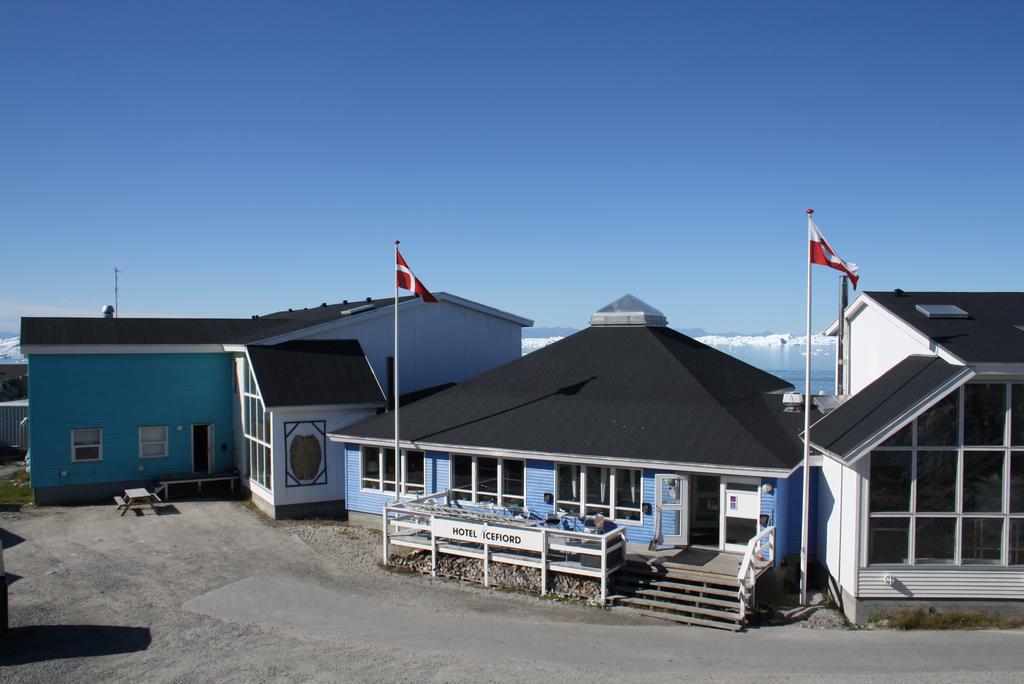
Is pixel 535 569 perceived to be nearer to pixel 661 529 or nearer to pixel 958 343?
pixel 661 529

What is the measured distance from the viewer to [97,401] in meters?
25.6

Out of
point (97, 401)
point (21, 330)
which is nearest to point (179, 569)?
point (97, 401)

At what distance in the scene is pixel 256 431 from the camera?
2450cm

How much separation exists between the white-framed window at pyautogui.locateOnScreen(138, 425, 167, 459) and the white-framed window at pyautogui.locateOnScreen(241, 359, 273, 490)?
3007mm

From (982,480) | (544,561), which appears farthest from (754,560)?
(982,480)

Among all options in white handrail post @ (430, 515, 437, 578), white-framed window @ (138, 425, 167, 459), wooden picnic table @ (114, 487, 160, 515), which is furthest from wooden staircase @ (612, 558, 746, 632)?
white-framed window @ (138, 425, 167, 459)

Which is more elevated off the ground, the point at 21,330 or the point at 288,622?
→ the point at 21,330

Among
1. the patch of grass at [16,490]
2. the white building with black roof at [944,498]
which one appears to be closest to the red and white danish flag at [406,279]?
the white building with black roof at [944,498]

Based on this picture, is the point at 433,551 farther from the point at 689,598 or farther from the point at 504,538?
the point at 689,598

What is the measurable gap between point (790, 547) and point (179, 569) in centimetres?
1382

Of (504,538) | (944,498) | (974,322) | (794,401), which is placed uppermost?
(974,322)

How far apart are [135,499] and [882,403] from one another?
839 inches

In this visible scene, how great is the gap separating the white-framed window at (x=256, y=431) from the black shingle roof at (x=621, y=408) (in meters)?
2.62

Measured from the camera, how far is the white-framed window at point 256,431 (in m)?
23.3
